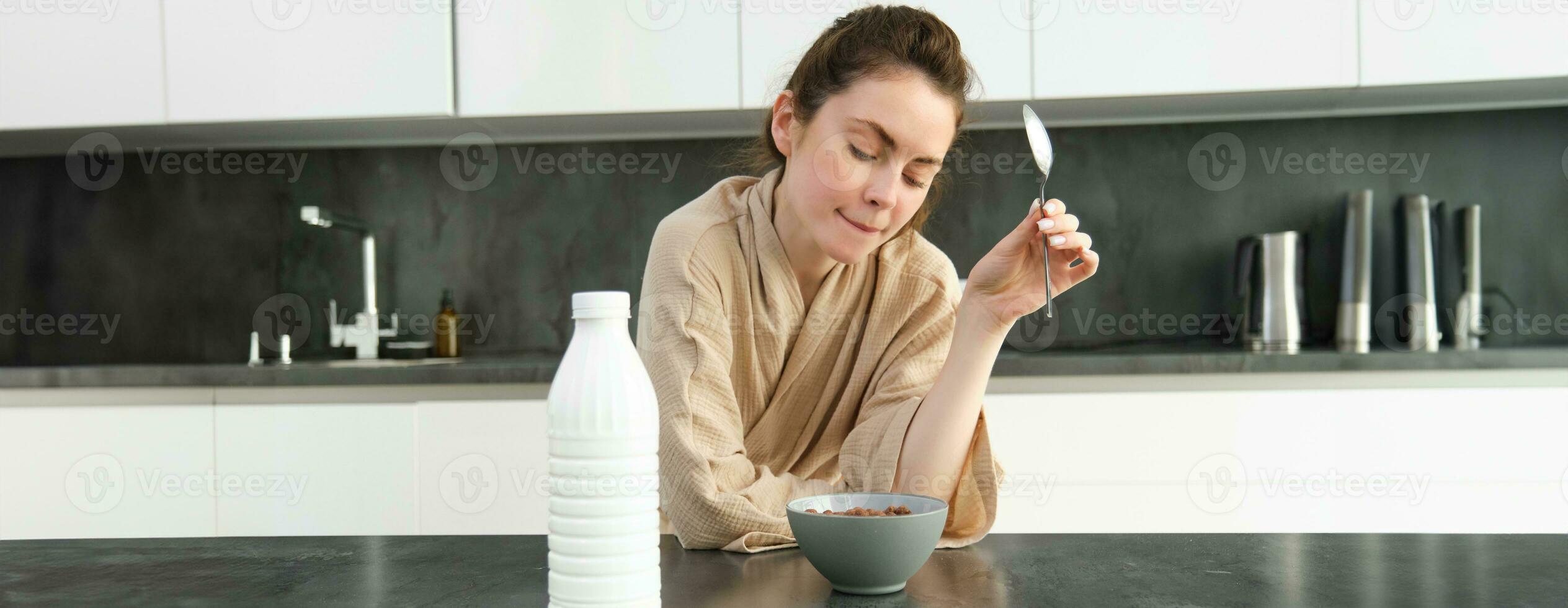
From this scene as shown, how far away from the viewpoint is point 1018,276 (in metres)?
1.09

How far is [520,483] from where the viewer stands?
2.10m

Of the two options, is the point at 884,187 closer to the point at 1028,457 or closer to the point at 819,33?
the point at 1028,457

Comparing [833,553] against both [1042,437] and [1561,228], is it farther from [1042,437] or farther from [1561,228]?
[1561,228]

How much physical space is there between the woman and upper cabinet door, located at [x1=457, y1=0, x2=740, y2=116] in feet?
3.17

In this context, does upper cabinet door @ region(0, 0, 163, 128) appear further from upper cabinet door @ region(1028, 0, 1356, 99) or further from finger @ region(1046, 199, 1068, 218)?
finger @ region(1046, 199, 1068, 218)

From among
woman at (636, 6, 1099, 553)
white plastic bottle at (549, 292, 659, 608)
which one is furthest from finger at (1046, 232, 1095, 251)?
white plastic bottle at (549, 292, 659, 608)

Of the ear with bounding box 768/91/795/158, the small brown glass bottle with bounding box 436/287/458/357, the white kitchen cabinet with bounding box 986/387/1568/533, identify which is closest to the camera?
the ear with bounding box 768/91/795/158

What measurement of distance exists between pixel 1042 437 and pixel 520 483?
1.11 m

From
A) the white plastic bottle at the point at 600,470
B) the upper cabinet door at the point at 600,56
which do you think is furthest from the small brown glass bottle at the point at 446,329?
the white plastic bottle at the point at 600,470

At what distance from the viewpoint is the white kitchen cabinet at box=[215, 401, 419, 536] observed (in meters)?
2.12

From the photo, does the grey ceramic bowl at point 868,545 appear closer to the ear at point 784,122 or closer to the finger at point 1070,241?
the finger at point 1070,241

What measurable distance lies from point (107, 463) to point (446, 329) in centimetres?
83

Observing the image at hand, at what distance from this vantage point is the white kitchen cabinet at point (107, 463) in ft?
7.04

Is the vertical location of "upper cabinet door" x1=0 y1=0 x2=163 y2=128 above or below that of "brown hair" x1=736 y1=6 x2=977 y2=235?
above
